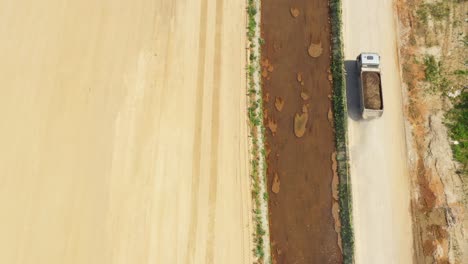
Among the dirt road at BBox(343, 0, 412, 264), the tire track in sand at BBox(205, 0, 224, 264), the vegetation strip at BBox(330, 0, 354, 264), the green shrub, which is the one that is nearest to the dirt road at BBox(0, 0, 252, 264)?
the tire track in sand at BBox(205, 0, 224, 264)

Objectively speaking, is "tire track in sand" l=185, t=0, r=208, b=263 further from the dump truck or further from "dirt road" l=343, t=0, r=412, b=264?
the dump truck

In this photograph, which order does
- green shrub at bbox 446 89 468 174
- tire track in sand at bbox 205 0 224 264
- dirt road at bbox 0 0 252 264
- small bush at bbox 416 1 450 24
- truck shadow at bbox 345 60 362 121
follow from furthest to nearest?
small bush at bbox 416 1 450 24 → truck shadow at bbox 345 60 362 121 → green shrub at bbox 446 89 468 174 → tire track in sand at bbox 205 0 224 264 → dirt road at bbox 0 0 252 264

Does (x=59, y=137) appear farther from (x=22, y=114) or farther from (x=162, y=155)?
(x=162, y=155)

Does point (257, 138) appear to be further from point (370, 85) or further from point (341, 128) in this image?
point (370, 85)

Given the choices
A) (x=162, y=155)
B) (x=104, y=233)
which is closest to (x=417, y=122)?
(x=162, y=155)

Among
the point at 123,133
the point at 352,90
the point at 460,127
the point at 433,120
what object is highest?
the point at 352,90

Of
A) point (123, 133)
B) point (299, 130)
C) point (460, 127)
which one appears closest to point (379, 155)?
point (299, 130)
